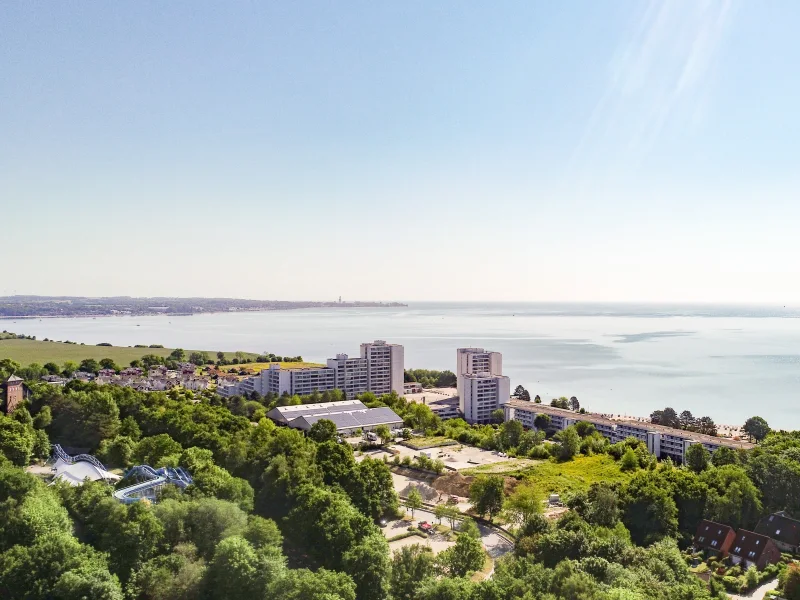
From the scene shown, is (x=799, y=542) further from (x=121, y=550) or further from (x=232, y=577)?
(x=121, y=550)

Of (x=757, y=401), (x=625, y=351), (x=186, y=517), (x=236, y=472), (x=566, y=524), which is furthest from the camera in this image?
(x=625, y=351)

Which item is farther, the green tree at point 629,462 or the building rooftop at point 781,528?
the green tree at point 629,462

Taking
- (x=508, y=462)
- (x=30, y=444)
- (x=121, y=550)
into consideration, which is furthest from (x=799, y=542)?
(x=30, y=444)

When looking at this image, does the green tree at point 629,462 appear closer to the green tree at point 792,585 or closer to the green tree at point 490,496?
the green tree at point 490,496

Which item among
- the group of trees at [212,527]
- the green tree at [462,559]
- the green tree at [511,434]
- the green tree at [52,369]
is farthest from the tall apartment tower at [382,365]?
the green tree at [462,559]

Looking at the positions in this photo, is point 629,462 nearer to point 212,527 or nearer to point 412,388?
point 212,527

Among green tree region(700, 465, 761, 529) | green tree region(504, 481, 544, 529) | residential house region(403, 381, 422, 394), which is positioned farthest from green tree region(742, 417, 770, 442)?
residential house region(403, 381, 422, 394)

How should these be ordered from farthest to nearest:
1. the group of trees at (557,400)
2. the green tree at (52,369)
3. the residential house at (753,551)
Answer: the green tree at (52,369) → the group of trees at (557,400) → the residential house at (753,551)
